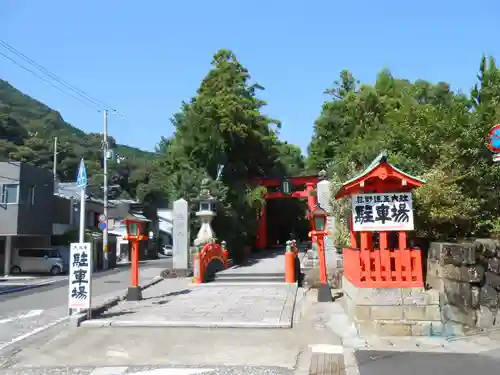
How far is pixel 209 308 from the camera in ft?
40.0

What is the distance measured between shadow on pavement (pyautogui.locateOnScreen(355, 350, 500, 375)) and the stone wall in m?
1.39

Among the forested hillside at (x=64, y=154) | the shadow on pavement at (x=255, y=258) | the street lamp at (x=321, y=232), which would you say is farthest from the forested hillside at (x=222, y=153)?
the forested hillside at (x=64, y=154)

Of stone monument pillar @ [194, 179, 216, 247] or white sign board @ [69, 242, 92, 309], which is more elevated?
stone monument pillar @ [194, 179, 216, 247]

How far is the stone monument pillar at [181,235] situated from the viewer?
20938 mm

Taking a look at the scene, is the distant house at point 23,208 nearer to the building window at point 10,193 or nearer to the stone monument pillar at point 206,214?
the building window at point 10,193

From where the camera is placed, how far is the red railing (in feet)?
29.9

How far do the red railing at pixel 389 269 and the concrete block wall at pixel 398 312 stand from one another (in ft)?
0.58

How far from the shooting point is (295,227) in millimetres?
43688

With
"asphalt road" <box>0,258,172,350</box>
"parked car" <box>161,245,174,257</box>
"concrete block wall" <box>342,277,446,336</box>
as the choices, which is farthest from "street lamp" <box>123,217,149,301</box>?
"parked car" <box>161,245,174,257</box>

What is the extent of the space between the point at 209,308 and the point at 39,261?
2102 centimetres

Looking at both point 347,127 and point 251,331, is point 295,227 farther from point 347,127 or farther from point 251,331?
point 251,331

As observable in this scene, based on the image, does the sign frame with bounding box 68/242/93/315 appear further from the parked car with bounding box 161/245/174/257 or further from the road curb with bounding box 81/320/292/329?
the parked car with bounding box 161/245/174/257

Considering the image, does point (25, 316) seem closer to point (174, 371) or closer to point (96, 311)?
point (96, 311)

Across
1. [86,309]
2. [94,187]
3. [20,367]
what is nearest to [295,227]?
[94,187]
